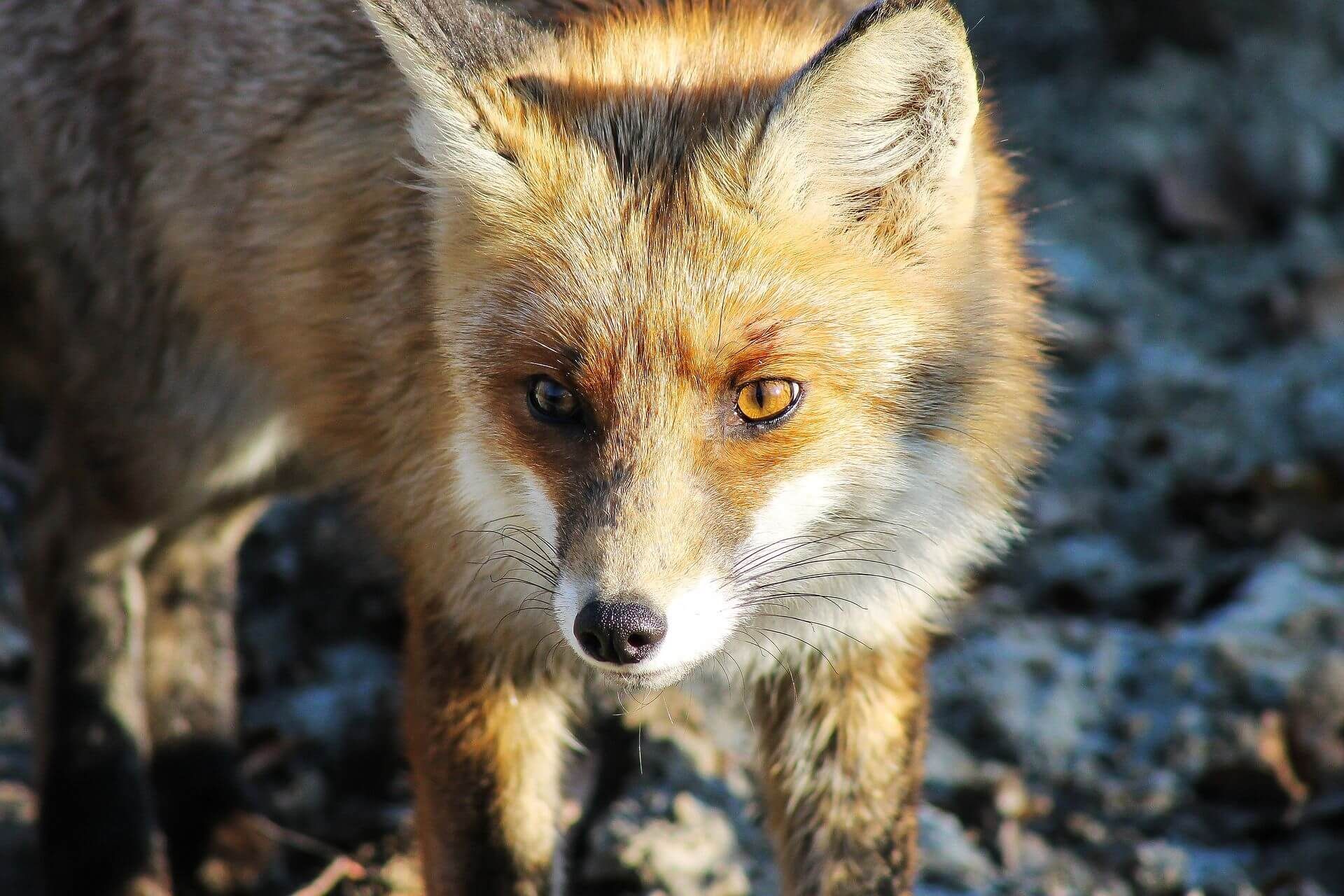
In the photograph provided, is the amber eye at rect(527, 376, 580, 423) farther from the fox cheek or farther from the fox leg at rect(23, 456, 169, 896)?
the fox leg at rect(23, 456, 169, 896)

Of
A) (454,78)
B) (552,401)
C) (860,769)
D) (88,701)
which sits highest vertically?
(454,78)

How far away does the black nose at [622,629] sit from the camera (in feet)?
7.75

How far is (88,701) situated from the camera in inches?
158

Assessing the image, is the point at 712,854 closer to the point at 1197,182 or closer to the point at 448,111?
the point at 448,111

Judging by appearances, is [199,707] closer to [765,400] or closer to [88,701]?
[88,701]

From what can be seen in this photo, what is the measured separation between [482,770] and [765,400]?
1099mm

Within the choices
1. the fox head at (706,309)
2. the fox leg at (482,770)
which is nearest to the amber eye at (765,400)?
the fox head at (706,309)

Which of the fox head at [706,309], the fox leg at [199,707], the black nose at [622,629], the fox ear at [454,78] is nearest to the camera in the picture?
the black nose at [622,629]

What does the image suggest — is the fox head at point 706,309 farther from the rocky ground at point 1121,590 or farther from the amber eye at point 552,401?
the rocky ground at point 1121,590

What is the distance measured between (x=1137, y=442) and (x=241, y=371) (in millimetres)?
3193

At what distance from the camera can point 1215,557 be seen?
15.5ft

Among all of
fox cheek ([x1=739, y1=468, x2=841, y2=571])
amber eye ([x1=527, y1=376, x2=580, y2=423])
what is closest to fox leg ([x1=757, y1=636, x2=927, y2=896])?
fox cheek ([x1=739, y1=468, x2=841, y2=571])

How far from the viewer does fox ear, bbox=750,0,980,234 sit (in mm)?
2430

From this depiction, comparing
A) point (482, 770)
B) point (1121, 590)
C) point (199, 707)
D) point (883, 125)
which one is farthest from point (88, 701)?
point (1121, 590)
